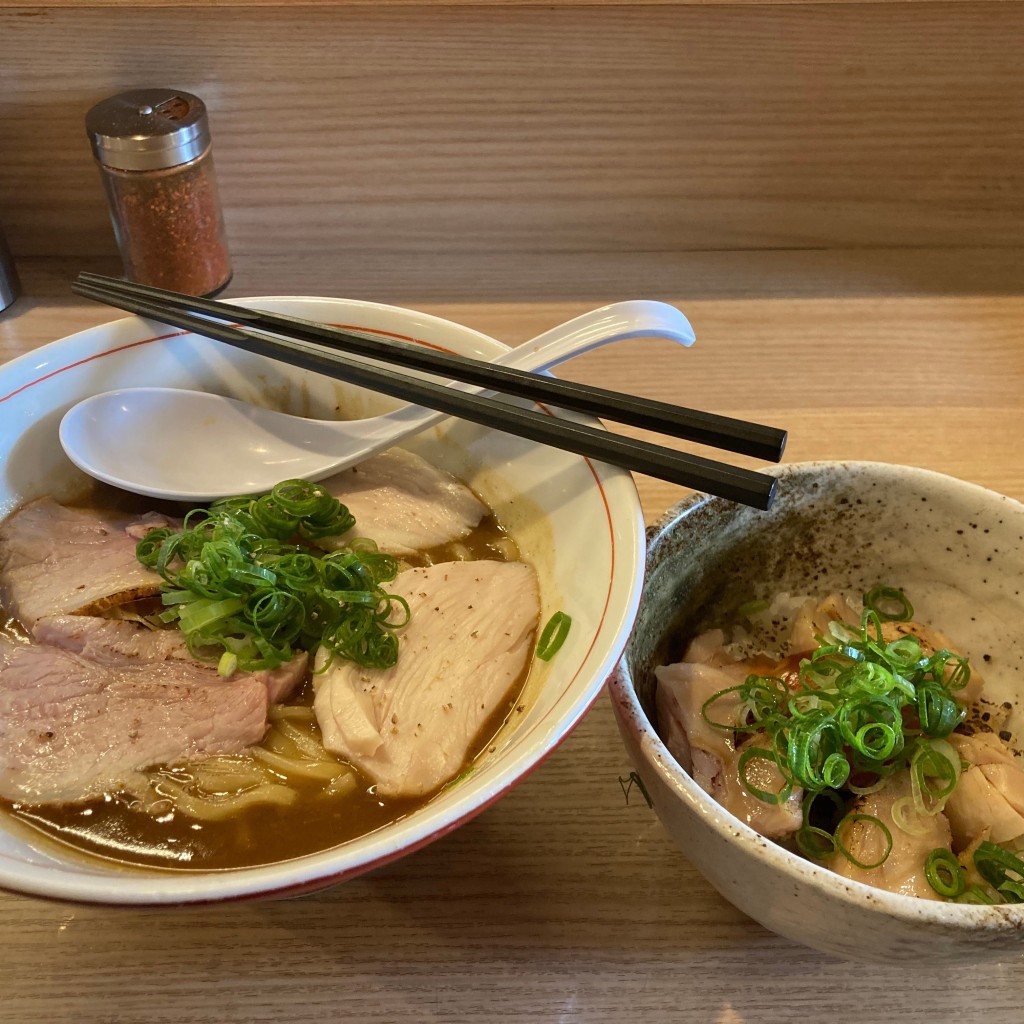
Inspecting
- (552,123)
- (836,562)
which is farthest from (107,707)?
(552,123)

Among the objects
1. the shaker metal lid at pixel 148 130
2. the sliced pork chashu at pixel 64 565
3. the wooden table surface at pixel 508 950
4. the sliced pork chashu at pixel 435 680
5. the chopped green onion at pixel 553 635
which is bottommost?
the wooden table surface at pixel 508 950

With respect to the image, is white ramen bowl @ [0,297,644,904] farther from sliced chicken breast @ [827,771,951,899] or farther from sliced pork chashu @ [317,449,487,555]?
sliced chicken breast @ [827,771,951,899]

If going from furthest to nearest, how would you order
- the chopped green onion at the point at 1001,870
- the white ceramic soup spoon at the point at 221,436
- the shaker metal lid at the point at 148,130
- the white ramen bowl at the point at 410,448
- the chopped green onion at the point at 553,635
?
the shaker metal lid at the point at 148,130 < the white ceramic soup spoon at the point at 221,436 < the chopped green onion at the point at 553,635 < the chopped green onion at the point at 1001,870 < the white ramen bowl at the point at 410,448

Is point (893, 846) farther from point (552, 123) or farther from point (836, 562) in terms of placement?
point (552, 123)

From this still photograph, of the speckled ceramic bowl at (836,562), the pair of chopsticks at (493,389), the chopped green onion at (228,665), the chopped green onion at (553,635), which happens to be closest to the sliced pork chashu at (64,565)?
the chopped green onion at (228,665)

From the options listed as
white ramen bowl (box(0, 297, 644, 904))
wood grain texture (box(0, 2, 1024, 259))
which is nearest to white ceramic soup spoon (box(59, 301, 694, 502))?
white ramen bowl (box(0, 297, 644, 904))

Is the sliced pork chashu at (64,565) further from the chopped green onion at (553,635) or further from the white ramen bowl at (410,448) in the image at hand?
the chopped green onion at (553,635)

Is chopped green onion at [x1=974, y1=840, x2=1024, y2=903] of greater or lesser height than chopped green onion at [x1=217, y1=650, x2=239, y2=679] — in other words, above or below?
below
